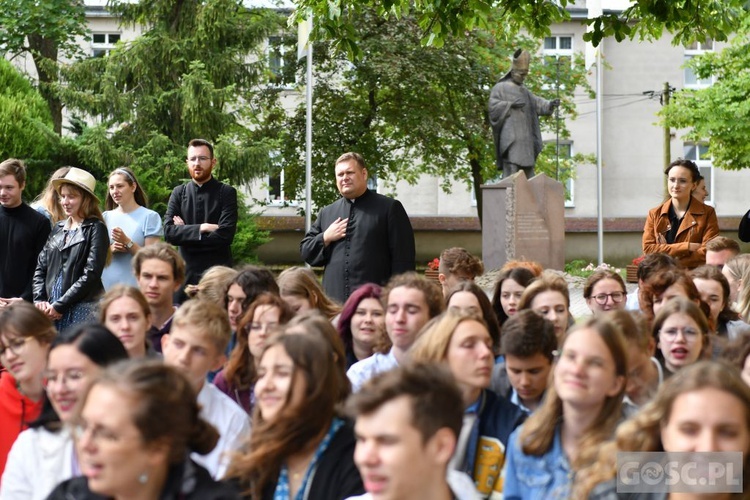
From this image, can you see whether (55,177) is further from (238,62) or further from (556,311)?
(238,62)

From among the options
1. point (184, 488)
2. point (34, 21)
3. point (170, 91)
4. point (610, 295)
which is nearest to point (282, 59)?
point (34, 21)

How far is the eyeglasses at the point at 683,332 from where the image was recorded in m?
5.87

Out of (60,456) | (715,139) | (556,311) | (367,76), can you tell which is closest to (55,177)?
(556,311)

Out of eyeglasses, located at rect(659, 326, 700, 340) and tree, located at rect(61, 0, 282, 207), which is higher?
tree, located at rect(61, 0, 282, 207)

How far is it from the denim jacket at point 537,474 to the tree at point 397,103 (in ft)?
78.6

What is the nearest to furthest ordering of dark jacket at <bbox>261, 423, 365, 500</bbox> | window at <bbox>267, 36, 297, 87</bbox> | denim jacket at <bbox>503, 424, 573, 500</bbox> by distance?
dark jacket at <bbox>261, 423, 365, 500</bbox>, denim jacket at <bbox>503, 424, 573, 500</bbox>, window at <bbox>267, 36, 297, 87</bbox>

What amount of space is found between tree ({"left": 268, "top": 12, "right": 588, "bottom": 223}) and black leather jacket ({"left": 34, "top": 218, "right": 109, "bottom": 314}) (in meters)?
20.0

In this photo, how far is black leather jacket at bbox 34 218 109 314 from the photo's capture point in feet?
26.7

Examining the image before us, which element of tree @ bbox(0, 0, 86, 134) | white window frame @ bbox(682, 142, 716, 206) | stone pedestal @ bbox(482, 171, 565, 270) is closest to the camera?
stone pedestal @ bbox(482, 171, 565, 270)

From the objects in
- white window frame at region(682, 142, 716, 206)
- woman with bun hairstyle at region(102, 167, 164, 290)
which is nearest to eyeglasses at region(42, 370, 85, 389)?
A: woman with bun hairstyle at region(102, 167, 164, 290)

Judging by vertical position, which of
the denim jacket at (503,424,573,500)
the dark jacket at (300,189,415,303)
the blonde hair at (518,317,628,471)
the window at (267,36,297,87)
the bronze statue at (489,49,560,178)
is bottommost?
the denim jacket at (503,424,573,500)

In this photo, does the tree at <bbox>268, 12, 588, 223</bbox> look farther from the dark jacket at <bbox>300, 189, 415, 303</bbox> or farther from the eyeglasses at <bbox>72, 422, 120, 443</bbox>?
the eyeglasses at <bbox>72, 422, 120, 443</bbox>

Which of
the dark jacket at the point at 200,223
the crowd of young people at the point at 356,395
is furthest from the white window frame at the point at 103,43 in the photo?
the crowd of young people at the point at 356,395

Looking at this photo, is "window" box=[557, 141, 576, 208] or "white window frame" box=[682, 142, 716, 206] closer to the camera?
"window" box=[557, 141, 576, 208]
